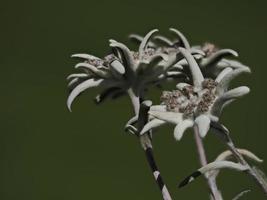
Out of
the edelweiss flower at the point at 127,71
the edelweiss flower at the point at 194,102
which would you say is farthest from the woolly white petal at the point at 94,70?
the edelweiss flower at the point at 194,102

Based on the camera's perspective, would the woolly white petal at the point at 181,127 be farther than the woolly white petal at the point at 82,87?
No

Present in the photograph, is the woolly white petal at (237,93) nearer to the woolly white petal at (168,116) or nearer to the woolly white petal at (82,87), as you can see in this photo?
the woolly white petal at (168,116)

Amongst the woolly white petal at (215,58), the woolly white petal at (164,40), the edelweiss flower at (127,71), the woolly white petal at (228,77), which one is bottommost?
the woolly white petal at (228,77)

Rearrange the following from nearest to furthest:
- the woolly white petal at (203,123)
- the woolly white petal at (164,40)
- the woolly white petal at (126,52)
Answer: the woolly white petal at (203,123) → the woolly white petal at (126,52) → the woolly white petal at (164,40)

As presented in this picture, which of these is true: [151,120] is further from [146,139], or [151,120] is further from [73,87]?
[73,87]

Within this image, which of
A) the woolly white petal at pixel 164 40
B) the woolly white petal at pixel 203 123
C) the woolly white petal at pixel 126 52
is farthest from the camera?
the woolly white petal at pixel 164 40


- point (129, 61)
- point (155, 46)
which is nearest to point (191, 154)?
point (155, 46)

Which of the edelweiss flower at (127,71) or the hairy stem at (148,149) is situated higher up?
the edelweiss flower at (127,71)

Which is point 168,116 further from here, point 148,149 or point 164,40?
point 164,40
